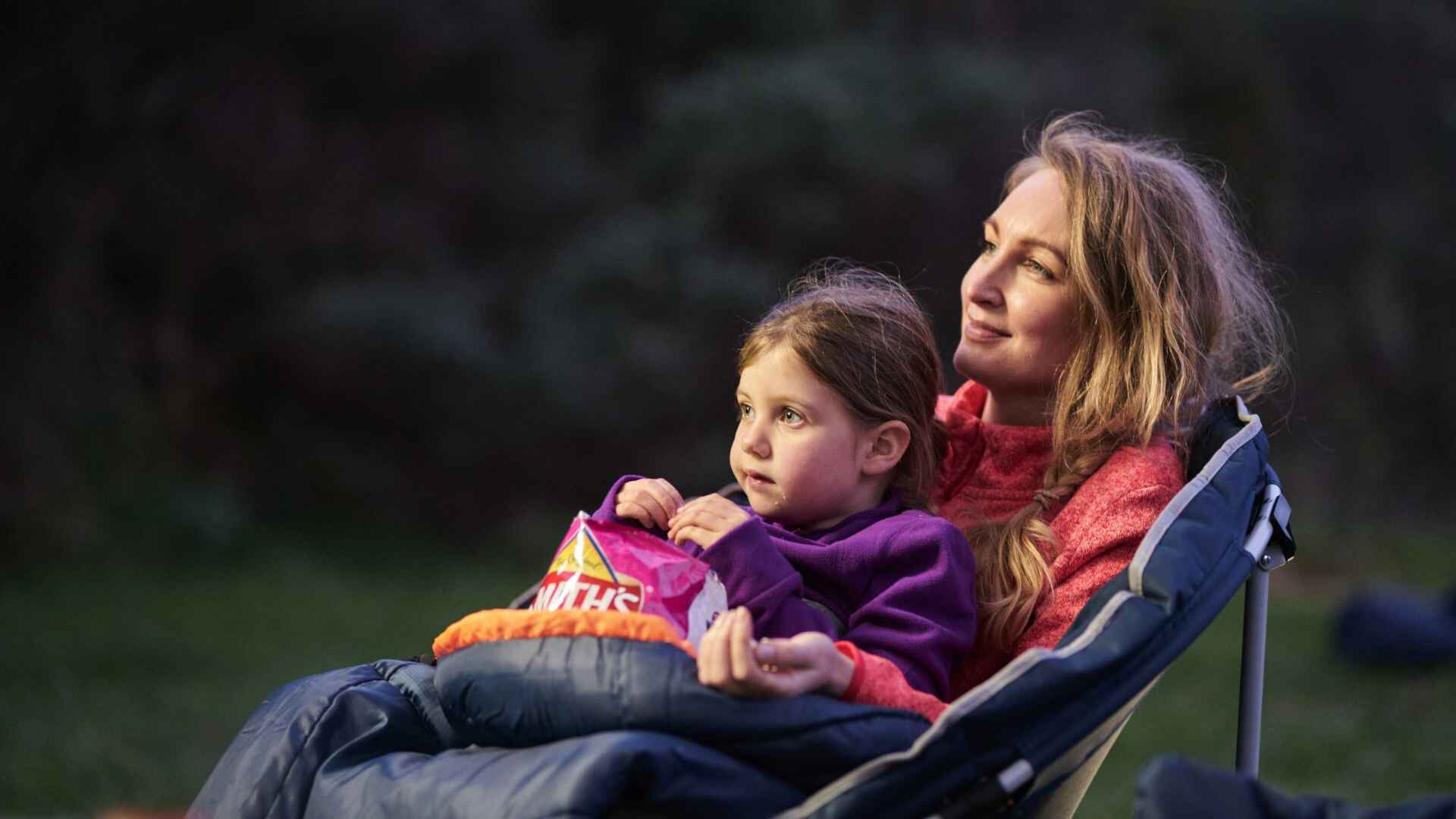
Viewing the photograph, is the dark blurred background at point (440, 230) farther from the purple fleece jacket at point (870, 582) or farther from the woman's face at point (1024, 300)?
the purple fleece jacket at point (870, 582)

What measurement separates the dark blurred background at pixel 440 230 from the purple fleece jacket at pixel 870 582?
435cm

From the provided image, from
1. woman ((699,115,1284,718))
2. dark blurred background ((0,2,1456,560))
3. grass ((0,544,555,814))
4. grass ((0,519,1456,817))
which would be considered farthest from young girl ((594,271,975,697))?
dark blurred background ((0,2,1456,560))

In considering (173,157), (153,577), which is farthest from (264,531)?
(173,157)

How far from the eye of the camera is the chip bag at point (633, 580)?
1.81 metres

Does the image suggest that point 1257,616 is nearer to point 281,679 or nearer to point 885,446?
point 885,446

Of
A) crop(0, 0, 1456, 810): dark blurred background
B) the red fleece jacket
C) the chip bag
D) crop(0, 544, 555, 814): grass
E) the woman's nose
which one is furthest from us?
crop(0, 0, 1456, 810): dark blurred background

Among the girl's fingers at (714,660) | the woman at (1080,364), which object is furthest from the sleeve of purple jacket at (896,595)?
the girl's fingers at (714,660)

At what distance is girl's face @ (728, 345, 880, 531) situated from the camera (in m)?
2.04

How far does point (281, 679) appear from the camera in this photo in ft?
17.0

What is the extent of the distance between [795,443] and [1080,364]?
1.72ft

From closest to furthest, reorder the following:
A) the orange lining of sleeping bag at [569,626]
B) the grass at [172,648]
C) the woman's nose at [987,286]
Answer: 1. the orange lining of sleeping bag at [569,626]
2. the woman's nose at [987,286]
3. the grass at [172,648]

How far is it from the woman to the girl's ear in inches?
7.6

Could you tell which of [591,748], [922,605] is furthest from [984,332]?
[591,748]

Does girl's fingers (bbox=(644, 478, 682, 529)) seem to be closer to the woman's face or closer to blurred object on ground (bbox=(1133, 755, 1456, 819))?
the woman's face
